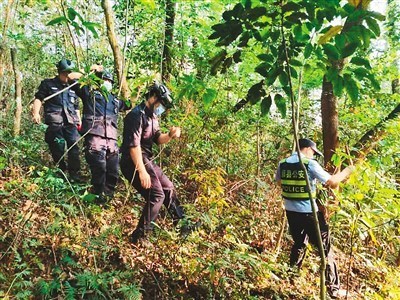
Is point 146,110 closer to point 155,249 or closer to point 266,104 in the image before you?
point 155,249

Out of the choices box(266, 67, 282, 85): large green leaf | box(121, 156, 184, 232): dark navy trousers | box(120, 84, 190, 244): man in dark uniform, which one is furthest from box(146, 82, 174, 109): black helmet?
box(266, 67, 282, 85): large green leaf

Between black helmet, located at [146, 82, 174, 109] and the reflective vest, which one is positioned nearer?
black helmet, located at [146, 82, 174, 109]

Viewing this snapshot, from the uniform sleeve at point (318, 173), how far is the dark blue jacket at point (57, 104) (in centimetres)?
380

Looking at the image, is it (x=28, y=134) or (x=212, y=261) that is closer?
(x=212, y=261)

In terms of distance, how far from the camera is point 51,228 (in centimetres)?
361

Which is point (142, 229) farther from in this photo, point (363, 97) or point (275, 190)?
point (363, 97)

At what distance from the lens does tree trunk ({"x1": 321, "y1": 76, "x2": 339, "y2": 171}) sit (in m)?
4.83

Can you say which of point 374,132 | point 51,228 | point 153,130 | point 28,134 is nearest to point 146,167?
point 153,130

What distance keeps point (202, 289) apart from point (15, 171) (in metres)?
3.14

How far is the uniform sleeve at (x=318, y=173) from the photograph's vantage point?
4.13m

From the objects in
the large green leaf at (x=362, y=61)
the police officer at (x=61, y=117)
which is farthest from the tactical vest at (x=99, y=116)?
the large green leaf at (x=362, y=61)

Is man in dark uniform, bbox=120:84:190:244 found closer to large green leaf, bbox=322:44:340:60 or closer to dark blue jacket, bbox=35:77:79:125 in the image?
dark blue jacket, bbox=35:77:79:125

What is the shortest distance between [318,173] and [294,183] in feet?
1.20

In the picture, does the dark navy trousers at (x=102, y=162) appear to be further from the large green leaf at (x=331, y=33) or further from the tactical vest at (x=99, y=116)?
the large green leaf at (x=331, y=33)
